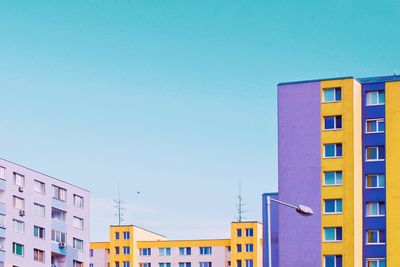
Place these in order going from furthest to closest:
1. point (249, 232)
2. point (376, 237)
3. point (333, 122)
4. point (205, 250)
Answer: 1. point (205, 250)
2. point (249, 232)
3. point (333, 122)
4. point (376, 237)

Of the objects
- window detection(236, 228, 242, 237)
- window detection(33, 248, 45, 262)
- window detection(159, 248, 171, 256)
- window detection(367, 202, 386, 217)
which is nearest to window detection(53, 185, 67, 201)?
window detection(33, 248, 45, 262)

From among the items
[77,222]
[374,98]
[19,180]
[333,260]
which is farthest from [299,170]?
[77,222]

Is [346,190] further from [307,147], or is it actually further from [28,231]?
[28,231]

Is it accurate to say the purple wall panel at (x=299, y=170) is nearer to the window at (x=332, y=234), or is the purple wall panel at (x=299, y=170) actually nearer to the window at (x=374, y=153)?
the window at (x=332, y=234)

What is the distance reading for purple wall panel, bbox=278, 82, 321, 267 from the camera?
91250 mm

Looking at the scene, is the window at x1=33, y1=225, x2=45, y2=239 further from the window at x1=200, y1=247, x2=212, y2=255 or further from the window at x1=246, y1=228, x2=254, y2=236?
the window at x1=200, y1=247, x2=212, y2=255

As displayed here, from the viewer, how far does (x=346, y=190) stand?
91.4 m

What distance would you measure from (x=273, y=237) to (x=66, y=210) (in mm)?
22497

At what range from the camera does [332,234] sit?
9094 centimetres

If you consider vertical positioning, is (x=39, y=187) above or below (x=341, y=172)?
above

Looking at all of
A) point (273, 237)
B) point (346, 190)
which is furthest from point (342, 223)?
point (273, 237)

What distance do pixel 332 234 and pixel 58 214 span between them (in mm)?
36030

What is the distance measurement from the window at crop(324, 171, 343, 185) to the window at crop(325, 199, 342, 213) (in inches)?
57.7

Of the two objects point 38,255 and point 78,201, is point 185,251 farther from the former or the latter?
point 38,255
